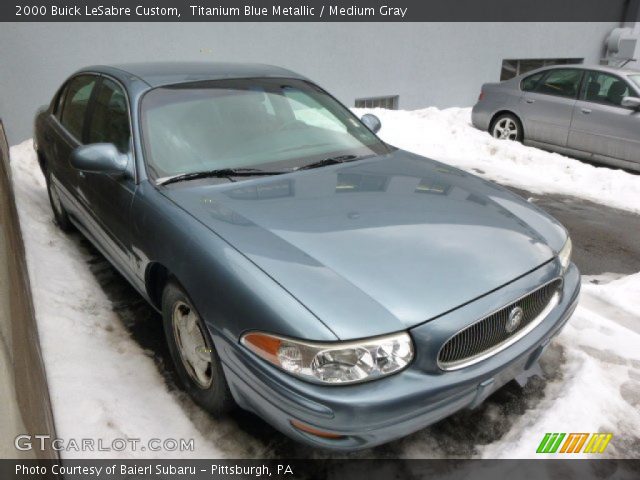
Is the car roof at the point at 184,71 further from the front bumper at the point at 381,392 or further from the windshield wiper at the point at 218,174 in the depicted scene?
the front bumper at the point at 381,392

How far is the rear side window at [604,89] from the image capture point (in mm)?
6848

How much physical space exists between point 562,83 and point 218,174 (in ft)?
21.4

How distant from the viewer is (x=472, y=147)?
7.57 metres

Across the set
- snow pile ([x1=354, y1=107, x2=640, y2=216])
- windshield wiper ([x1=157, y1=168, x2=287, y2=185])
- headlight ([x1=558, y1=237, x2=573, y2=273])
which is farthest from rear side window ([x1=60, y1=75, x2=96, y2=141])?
snow pile ([x1=354, y1=107, x2=640, y2=216])

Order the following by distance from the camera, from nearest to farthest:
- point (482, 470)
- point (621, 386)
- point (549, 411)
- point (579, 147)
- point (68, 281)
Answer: point (482, 470)
point (549, 411)
point (621, 386)
point (68, 281)
point (579, 147)

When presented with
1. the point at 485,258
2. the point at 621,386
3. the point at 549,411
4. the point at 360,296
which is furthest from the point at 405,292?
the point at 621,386

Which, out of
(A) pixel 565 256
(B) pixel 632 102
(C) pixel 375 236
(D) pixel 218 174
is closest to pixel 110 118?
(D) pixel 218 174

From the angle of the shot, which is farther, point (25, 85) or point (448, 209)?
point (25, 85)

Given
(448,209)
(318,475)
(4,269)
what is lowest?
(318,475)

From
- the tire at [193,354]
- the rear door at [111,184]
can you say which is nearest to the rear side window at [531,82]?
the rear door at [111,184]

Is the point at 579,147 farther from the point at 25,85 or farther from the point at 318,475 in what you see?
the point at 25,85

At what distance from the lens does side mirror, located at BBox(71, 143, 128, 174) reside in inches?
106

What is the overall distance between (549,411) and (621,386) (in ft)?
1.70
